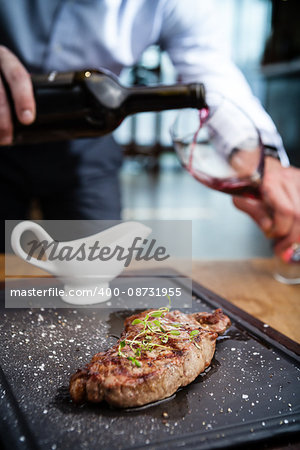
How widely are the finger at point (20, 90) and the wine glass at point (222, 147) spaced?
1.22 ft

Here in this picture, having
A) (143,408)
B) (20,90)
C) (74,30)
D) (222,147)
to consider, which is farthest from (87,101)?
(143,408)

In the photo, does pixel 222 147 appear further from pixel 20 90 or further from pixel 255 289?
pixel 20 90

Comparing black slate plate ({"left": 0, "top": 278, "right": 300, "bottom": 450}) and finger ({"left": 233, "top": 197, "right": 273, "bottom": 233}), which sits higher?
finger ({"left": 233, "top": 197, "right": 273, "bottom": 233})

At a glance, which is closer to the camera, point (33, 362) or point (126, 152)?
point (33, 362)

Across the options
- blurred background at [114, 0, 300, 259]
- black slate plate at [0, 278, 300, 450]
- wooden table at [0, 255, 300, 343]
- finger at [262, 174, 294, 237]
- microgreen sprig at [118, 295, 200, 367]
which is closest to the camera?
black slate plate at [0, 278, 300, 450]

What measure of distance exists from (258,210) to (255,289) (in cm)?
23

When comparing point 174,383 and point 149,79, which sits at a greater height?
point 149,79

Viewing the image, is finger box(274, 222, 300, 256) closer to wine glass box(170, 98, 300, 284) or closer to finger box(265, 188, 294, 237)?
finger box(265, 188, 294, 237)

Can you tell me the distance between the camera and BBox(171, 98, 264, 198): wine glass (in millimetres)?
1160

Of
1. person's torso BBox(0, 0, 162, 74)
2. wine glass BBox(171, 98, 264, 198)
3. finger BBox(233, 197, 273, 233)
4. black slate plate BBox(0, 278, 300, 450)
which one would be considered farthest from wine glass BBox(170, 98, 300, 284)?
person's torso BBox(0, 0, 162, 74)

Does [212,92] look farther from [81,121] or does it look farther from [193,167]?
[81,121]

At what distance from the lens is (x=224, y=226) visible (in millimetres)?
5156

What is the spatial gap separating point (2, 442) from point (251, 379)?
1.26 feet

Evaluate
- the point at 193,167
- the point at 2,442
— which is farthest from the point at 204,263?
the point at 2,442
